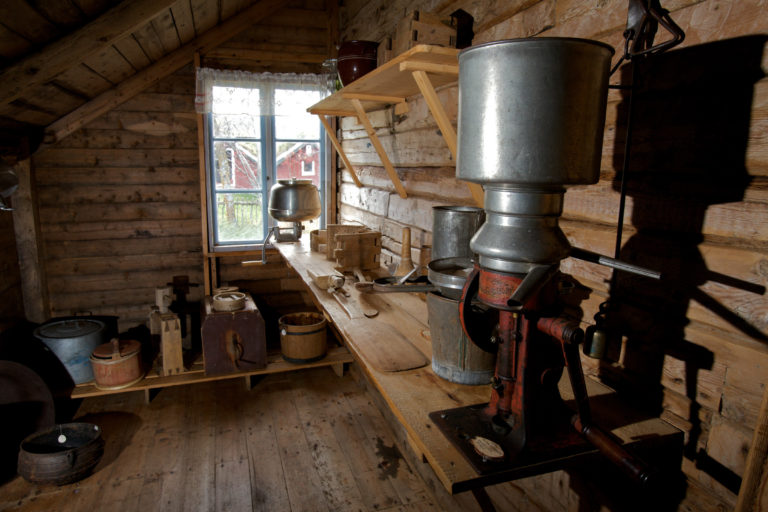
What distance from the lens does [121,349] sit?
132 inches

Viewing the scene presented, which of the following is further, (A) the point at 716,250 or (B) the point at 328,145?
(B) the point at 328,145

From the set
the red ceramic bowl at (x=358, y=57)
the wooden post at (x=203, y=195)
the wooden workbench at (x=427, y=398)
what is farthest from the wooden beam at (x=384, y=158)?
the wooden post at (x=203, y=195)

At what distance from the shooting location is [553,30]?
5.23 ft

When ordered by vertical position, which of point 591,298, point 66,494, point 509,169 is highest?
point 509,169

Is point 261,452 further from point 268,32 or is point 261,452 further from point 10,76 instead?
point 268,32

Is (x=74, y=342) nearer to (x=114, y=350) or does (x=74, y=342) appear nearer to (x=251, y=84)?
(x=114, y=350)

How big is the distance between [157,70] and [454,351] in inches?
157

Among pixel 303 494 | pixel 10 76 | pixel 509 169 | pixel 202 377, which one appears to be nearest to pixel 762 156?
pixel 509 169

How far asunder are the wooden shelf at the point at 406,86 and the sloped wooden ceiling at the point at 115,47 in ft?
3.53

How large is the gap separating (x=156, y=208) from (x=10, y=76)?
93.9 inches

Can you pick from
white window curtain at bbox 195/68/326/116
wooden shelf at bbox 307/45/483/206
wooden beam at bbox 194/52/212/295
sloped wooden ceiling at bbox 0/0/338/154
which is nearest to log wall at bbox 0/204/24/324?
sloped wooden ceiling at bbox 0/0/338/154

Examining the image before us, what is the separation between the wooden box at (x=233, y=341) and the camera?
346 centimetres

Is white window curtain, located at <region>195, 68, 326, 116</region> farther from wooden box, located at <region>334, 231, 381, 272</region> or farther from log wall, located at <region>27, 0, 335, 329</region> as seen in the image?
wooden box, located at <region>334, 231, 381, 272</region>

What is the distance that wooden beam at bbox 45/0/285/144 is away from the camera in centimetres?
391
